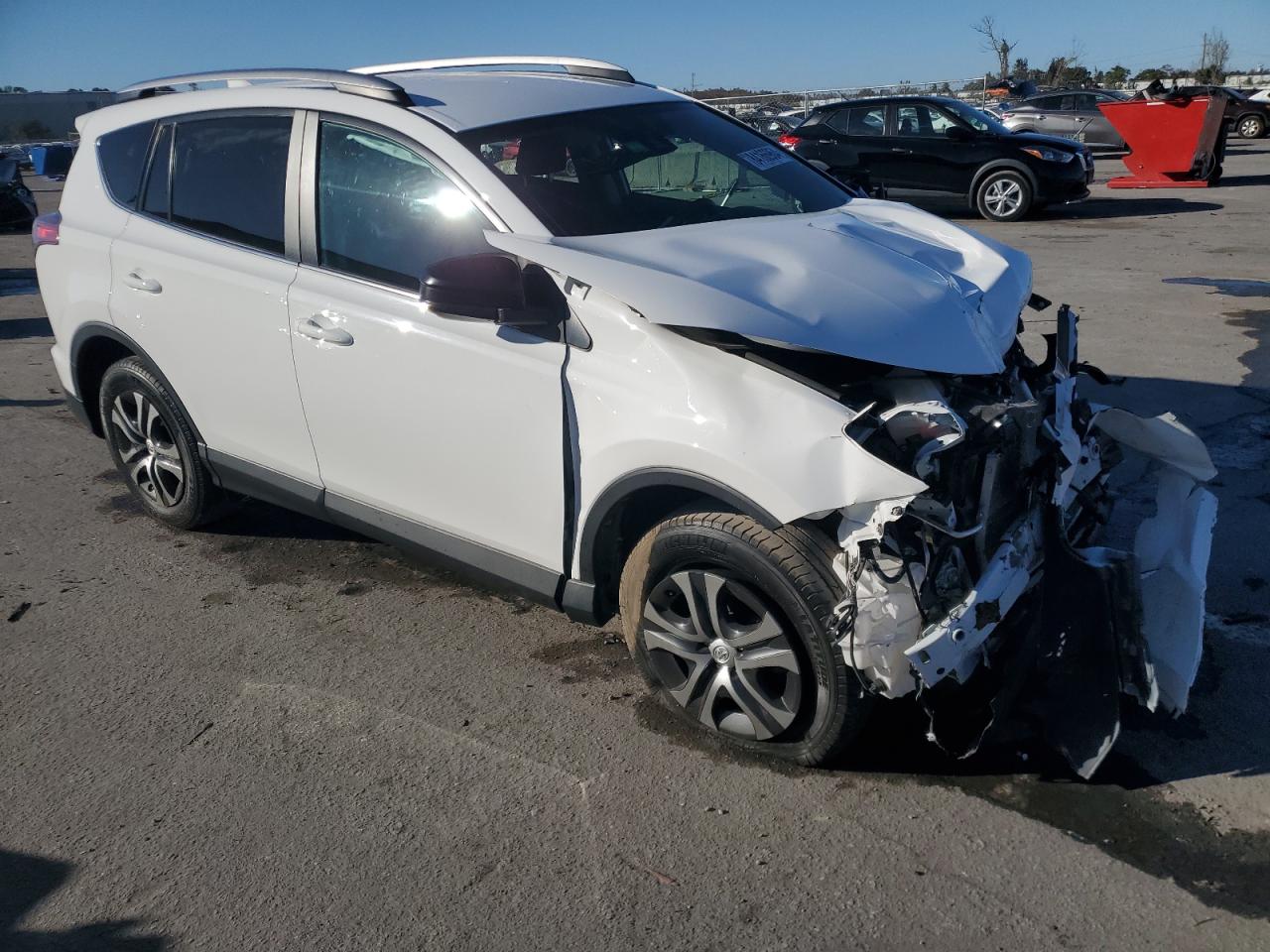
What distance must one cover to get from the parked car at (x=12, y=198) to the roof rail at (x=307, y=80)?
13699mm

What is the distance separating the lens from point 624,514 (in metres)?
3.28

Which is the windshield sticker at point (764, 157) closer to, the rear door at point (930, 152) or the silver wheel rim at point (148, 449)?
the silver wheel rim at point (148, 449)

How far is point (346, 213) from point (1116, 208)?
14631 millimetres

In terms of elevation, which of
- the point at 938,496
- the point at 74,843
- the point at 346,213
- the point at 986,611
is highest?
the point at 346,213

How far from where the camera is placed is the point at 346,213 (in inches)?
148

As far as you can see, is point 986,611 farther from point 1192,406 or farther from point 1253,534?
point 1192,406

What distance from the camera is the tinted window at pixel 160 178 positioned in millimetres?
4500

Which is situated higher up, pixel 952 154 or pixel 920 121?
pixel 920 121

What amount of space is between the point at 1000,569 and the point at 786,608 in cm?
57

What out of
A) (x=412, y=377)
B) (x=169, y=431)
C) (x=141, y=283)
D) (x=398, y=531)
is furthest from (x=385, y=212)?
(x=169, y=431)

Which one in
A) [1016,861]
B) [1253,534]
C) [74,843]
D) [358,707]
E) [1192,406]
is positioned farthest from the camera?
[1192,406]

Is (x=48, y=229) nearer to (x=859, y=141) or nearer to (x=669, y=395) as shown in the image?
(x=669, y=395)

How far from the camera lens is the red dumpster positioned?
16.7 metres

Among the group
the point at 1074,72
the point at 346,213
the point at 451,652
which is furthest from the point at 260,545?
the point at 1074,72
